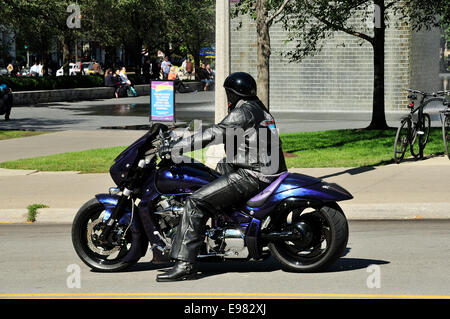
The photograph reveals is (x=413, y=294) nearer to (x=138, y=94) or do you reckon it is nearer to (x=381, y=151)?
(x=381, y=151)

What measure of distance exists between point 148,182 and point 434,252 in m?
2.94

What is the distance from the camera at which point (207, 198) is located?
21.7 ft

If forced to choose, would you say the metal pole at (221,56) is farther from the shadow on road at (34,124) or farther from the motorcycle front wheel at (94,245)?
the shadow on road at (34,124)

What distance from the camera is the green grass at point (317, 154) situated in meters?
14.0

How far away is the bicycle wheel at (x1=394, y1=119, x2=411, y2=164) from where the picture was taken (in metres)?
13.8

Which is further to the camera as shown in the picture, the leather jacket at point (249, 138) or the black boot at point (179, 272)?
the black boot at point (179, 272)

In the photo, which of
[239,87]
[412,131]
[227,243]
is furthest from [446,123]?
[227,243]

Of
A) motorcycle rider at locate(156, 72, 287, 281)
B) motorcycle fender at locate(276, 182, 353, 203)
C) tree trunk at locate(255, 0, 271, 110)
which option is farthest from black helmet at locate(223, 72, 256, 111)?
tree trunk at locate(255, 0, 271, 110)

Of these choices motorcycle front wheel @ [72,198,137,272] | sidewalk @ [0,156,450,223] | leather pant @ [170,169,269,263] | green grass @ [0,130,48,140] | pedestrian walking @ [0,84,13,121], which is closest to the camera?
leather pant @ [170,169,269,263]

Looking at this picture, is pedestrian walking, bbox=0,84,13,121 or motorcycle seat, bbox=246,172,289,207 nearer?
motorcycle seat, bbox=246,172,289,207

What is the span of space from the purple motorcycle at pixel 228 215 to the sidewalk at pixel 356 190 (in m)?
3.21

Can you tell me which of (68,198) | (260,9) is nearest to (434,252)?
(68,198)

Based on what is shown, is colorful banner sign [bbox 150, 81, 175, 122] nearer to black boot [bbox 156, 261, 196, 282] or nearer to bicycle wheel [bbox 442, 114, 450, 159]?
bicycle wheel [bbox 442, 114, 450, 159]

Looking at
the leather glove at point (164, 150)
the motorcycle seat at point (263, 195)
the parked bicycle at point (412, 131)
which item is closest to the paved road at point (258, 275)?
the motorcycle seat at point (263, 195)
